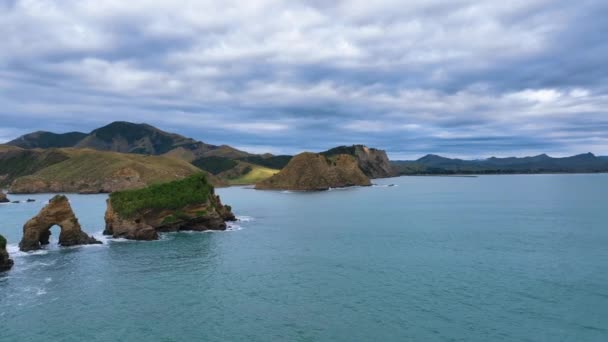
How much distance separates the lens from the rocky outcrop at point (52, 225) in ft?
231

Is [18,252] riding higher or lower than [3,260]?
lower

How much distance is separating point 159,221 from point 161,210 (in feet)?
7.90

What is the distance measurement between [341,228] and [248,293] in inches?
2035

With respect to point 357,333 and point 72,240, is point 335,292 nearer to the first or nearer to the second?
point 357,333

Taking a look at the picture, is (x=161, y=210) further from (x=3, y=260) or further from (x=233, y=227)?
Result: (x=3, y=260)

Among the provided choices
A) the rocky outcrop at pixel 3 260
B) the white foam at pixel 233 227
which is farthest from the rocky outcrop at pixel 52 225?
the white foam at pixel 233 227

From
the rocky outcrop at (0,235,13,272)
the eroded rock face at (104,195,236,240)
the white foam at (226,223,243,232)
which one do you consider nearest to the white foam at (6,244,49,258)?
the rocky outcrop at (0,235,13,272)

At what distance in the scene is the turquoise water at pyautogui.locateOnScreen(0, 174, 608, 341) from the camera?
116ft

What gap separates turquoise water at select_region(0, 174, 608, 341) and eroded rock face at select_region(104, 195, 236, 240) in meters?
4.39

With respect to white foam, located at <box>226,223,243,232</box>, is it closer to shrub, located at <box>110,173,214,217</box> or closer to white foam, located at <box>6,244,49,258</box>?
shrub, located at <box>110,173,214,217</box>

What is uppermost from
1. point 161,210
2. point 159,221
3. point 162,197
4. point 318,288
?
point 162,197

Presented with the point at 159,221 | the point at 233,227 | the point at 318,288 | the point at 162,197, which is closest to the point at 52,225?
the point at 159,221

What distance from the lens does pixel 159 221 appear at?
8838cm

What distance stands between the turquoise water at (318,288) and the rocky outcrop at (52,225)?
3.64m
